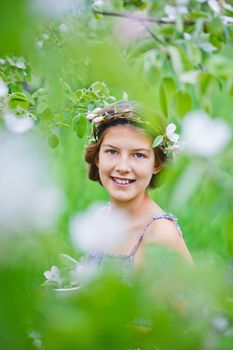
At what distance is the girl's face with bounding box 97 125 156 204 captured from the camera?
1.81 metres

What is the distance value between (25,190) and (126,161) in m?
1.54

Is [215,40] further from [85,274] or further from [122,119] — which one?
[85,274]

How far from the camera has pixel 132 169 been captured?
1.83 meters

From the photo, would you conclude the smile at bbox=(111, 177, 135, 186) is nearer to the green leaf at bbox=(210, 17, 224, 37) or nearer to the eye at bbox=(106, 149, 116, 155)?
the eye at bbox=(106, 149, 116, 155)

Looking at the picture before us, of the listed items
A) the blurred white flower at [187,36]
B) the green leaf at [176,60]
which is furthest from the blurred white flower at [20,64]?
the green leaf at [176,60]

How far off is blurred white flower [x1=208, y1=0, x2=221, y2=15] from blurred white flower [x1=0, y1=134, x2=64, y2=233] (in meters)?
1.10

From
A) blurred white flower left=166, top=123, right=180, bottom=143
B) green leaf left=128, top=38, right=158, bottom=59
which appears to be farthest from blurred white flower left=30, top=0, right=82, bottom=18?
blurred white flower left=166, top=123, right=180, bottom=143

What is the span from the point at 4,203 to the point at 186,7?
1.12 m

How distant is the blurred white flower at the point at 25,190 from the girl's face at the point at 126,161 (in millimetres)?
1504

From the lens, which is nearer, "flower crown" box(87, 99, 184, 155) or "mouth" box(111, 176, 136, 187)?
"flower crown" box(87, 99, 184, 155)

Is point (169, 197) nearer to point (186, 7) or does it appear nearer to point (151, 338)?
point (151, 338)

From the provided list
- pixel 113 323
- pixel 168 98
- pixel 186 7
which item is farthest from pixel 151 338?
pixel 186 7

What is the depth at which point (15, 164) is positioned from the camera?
28cm

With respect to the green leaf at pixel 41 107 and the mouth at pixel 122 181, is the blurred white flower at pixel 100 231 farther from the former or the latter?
the mouth at pixel 122 181
